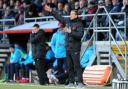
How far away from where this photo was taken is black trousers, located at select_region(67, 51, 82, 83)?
55.3ft

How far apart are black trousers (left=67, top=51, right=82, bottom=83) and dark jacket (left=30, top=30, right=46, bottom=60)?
1474 millimetres

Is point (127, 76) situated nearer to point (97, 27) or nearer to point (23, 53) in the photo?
point (97, 27)

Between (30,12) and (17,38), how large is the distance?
1.35m

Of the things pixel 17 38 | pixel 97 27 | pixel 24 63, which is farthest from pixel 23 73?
pixel 97 27

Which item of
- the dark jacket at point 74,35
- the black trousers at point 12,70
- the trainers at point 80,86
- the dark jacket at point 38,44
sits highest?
the dark jacket at point 74,35

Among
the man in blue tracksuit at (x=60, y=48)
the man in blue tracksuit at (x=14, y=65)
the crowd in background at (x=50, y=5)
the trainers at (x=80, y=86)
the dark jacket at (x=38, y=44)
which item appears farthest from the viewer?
the man in blue tracksuit at (x=14, y=65)

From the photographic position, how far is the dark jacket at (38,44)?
18.4 meters

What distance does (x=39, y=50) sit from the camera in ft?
60.7

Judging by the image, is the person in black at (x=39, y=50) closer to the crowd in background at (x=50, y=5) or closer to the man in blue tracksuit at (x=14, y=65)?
the crowd in background at (x=50, y=5)

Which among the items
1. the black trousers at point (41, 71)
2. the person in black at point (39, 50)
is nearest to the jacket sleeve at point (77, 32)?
the person in black at point (39, 50)

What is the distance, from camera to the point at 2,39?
78.7 feet

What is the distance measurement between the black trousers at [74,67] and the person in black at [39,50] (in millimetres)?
1340

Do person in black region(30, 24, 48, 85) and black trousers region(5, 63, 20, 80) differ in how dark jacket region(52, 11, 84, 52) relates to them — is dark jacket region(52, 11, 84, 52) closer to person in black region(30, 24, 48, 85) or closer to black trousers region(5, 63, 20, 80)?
person in black region(30, 24, 48, 85)

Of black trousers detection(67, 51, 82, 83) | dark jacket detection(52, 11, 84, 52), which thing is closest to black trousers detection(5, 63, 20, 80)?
black trousers detection(67, 51, 82, 83)
